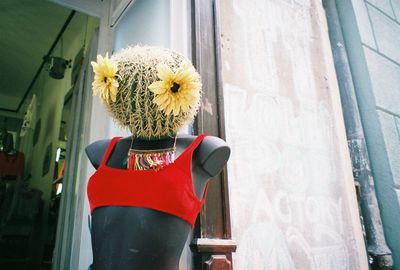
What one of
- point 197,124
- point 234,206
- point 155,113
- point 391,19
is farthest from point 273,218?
point 391,19

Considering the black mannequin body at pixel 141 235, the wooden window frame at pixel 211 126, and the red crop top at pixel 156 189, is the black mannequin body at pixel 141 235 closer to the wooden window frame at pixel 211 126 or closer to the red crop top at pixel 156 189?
the red crop top at pixel 156 189

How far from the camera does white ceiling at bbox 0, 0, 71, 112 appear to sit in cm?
305

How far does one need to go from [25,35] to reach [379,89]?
12.6 ft

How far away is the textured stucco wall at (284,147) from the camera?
1359mm

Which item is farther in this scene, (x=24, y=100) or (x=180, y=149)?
(x=24, y=100)

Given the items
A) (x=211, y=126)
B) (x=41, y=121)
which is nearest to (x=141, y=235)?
(x=211, y=126)

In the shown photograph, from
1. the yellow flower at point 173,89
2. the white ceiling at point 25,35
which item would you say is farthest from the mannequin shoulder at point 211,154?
the white ceiling at point 25,35

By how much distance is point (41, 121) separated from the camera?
473 cm

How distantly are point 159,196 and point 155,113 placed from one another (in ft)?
0.74

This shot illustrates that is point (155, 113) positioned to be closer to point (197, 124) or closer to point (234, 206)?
point (197, 124)

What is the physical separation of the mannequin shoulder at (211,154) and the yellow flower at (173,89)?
128 millimetres

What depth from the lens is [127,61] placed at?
845 mm

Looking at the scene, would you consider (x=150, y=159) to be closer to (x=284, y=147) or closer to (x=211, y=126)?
(x=211, y=126)

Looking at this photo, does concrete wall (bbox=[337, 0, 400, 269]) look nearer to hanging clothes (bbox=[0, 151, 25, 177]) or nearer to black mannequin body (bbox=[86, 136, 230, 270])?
black mannequin body (bbox=[86, 136, 230, 270])
